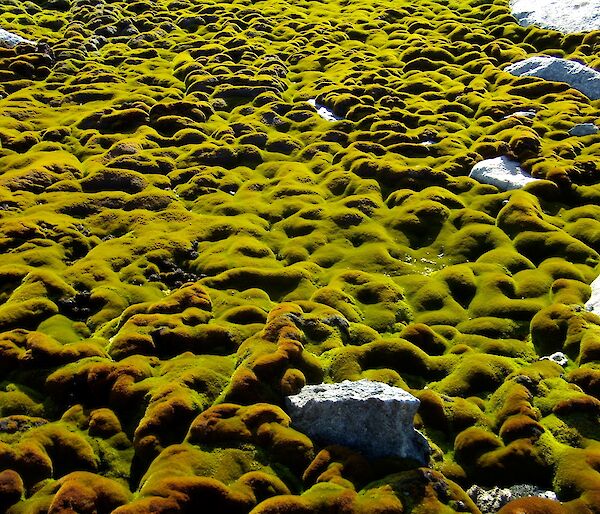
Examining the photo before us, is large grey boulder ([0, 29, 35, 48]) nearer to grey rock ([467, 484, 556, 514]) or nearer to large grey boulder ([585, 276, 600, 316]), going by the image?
large grey boulder ([585, 276, 600, 316])

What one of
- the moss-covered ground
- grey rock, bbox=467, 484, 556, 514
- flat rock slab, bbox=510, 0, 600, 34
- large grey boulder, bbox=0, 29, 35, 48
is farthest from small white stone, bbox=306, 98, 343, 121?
grey rock, bbox=467, 484, 556, 514

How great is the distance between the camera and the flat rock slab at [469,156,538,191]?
3494cm

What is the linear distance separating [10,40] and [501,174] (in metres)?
48.5

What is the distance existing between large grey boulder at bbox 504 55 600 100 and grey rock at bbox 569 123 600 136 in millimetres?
7955

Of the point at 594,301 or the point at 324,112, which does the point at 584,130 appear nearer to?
the point at 324,112

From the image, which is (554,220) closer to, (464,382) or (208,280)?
(464,382)

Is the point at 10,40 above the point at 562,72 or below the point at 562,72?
below

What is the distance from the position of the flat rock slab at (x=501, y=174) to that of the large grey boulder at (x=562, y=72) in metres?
15.6

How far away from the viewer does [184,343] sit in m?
22.0

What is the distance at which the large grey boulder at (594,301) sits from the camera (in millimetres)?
24312

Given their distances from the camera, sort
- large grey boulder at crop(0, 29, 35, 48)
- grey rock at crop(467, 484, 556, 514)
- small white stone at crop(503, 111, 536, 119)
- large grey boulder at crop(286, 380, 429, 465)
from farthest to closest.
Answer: large grey boulder at crop(0, 29, 35, 48), small white stone at crop(503, 111, 536, 119), large grey boulder at crop(286, 380, 429, 465), grey rock at crop(467, 484, 556, 514)

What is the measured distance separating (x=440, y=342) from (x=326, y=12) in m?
59.4

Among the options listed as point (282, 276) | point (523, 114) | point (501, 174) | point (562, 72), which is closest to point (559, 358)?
point (282, 276)

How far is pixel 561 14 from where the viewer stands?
6134cm
